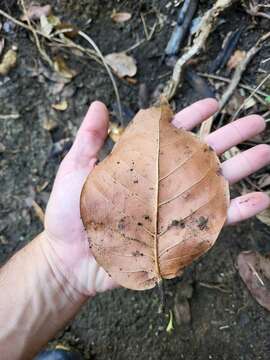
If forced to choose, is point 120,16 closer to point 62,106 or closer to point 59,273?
point 62,106

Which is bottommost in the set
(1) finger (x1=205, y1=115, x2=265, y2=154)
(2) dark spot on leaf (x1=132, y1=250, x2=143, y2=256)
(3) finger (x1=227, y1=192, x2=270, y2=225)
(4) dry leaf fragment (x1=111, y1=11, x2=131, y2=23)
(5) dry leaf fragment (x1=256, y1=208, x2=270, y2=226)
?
(5) dry leaf fragment (x1=256, y1=208, x2=270, y2=226)

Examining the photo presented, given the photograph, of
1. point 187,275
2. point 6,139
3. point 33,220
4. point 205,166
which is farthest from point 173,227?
point 6,139

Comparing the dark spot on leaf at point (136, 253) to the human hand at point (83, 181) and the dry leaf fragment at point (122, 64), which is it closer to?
the human hand at point (83, 181)

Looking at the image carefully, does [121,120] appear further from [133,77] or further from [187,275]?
[187,275]

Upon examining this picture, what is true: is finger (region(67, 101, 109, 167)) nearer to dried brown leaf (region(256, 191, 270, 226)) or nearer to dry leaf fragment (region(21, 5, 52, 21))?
dried brown leaf (region(256, 191, 270, 226))

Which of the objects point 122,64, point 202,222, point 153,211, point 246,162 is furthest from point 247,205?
point 122,64

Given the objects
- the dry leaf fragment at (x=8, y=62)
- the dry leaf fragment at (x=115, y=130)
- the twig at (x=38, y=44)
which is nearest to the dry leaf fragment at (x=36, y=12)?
the twig at (x=38, y=44)

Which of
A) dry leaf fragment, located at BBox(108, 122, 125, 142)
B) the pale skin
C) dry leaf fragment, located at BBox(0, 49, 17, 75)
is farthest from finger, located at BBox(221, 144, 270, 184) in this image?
dry leaf fragment, located at BBox(0, 49, 17, 75)
